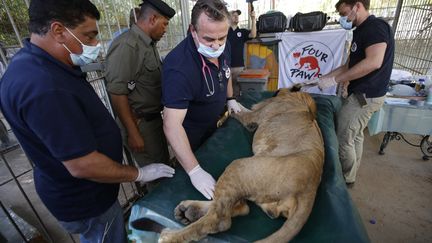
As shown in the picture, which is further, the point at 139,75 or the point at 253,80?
the point at 253,80

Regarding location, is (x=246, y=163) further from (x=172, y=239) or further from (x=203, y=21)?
(x=203, y=21)

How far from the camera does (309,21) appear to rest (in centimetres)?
482

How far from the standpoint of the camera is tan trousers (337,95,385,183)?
2678 mm

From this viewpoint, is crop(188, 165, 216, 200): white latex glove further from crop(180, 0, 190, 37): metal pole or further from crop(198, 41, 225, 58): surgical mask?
crop(180, 0, 190, 37): metal pole

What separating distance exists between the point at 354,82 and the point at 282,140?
172cm

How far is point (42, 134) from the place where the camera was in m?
0.95

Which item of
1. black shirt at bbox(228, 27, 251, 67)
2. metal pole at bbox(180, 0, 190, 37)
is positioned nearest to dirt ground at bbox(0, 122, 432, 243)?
black shirt at bbox(228, 27, 251, 67)

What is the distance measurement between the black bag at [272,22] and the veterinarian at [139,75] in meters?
3.60

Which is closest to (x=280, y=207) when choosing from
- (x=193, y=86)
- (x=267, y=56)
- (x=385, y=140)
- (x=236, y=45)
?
(x=193, y=86)

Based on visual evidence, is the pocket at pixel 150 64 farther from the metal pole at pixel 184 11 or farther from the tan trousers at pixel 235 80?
the tan trousers at pixel 235 80

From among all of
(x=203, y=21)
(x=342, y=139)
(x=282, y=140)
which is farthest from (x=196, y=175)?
(x=342, y=139)

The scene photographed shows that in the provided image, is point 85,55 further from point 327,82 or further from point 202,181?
point 327,82

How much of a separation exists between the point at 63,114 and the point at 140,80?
1.27m

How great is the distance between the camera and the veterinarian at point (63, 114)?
3.09 feet
